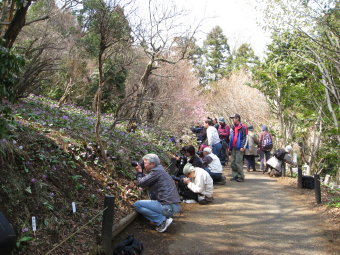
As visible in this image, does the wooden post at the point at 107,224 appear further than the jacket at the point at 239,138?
No

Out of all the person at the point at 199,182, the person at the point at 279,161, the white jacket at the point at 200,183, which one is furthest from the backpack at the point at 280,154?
the white jacket at the point at 200,183

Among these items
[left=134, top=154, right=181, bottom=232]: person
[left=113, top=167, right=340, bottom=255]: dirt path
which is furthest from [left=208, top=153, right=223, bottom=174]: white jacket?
[left=134, top=154, right=181, bottom=232]: person

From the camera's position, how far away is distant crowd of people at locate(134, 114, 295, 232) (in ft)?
19.4

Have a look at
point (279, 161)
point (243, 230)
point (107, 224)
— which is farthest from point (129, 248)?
point (279, 161)

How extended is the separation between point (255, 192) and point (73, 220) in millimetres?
5344

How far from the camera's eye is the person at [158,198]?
232 inches

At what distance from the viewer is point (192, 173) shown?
7641 millimetres

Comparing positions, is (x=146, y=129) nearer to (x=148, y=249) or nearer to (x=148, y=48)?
(x=148, y=48)

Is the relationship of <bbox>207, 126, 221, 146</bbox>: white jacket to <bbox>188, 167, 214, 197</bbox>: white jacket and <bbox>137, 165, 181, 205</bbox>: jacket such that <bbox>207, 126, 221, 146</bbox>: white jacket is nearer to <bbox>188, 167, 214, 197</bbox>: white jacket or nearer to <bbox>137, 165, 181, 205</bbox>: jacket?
<bbox>188, 167, 214, 197</bbox>: white jacket

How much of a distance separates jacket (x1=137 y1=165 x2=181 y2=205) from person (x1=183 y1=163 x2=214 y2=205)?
157cm

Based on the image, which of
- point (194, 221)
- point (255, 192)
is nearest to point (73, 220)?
point (194, 221)

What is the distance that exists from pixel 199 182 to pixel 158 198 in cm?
171

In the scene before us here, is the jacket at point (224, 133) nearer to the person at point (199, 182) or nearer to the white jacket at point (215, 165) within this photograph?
the white jacket at point (215, 165)

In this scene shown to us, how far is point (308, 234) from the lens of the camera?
5.93m
